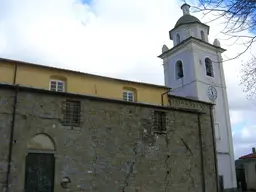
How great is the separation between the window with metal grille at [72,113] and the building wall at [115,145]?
0.24m

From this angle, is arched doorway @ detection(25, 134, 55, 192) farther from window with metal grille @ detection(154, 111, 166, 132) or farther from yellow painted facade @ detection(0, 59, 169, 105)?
window with metal grille @ detection(154, 111, 166, 132)

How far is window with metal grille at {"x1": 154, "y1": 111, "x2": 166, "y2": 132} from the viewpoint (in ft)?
58.6

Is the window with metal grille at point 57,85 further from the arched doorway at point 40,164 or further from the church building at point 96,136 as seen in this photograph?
the arched doorway at point 40,164

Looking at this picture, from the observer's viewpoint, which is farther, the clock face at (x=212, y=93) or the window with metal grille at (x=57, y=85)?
the clock face at (x=212, y=93)

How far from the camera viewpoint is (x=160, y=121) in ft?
59.4

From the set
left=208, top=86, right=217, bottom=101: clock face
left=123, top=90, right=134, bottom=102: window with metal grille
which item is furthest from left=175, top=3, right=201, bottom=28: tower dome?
left=123, top=90, right=134, bottom=102: window with metal grille

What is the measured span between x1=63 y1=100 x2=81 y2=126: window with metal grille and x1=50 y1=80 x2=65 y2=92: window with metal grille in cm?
292

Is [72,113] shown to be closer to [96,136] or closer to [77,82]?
[96,136]

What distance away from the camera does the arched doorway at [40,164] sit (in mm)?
13523

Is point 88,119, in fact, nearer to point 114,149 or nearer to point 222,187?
point 114,149

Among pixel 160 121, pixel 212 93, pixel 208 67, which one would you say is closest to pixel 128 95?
pixel 160 121

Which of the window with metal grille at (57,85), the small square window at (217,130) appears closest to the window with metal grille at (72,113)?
the window with metal grille at (57,85)

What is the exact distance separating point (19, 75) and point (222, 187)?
1733cm

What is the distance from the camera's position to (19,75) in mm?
16859
